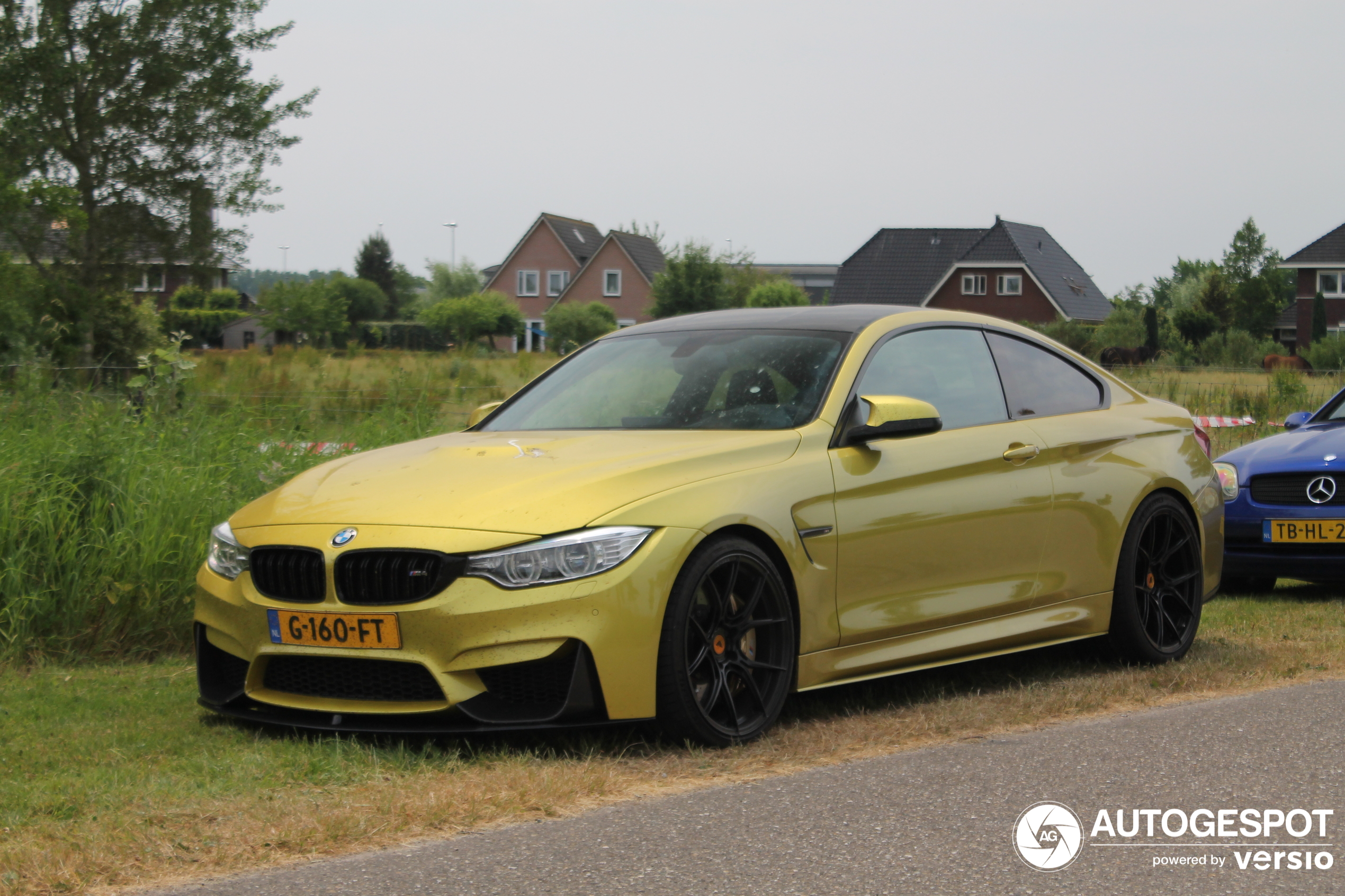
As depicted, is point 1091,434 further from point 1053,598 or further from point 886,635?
point 886,635

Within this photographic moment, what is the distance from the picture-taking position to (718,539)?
4.93m

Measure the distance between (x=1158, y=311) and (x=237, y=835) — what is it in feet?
262

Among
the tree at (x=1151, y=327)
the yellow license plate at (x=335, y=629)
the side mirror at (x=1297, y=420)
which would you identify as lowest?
the yellow license plate at (x=335, y=629)

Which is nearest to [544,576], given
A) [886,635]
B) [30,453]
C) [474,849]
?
[474,849]

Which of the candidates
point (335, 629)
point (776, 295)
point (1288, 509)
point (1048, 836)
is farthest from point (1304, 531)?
point (776, 295)

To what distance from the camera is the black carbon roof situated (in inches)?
241

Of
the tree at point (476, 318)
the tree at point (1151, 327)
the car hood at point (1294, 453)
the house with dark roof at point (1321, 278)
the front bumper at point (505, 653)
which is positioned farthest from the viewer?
the tree at point (476, 318)

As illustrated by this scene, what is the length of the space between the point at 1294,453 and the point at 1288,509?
0.43 metres

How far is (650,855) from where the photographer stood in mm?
3791

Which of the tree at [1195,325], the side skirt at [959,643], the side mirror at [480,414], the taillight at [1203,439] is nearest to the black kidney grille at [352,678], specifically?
the side skirt at [959,643]

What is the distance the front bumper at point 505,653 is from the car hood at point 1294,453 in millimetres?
5719

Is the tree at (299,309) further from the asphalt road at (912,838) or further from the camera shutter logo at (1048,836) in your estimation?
the camera shutter logo at (1048,836)

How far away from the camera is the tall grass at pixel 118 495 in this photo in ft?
23.2

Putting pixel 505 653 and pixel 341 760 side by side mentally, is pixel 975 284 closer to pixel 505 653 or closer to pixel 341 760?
pixel 505 653
